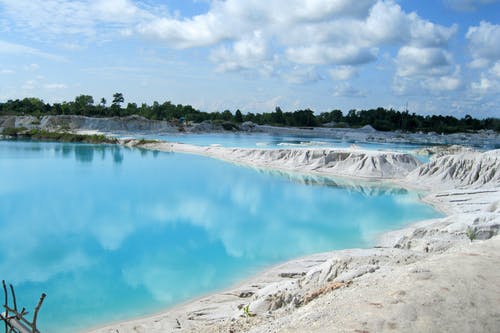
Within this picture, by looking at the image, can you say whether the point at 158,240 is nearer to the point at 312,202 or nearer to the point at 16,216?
the point at 16,216

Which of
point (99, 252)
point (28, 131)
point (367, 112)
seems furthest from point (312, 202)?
point (367, 112)

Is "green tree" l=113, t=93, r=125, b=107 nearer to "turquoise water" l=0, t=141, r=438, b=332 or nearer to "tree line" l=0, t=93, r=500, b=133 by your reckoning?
"tree line" l=0, t=93, r=500, b=133

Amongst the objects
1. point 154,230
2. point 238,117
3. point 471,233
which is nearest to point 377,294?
point 471,233

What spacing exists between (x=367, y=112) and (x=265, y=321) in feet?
433

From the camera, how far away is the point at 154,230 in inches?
604

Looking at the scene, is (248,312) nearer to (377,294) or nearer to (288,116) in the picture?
(377,294)

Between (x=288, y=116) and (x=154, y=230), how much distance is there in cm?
11201

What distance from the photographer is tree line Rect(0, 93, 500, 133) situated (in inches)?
4205

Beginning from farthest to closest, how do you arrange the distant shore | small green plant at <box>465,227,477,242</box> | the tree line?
1. the tree line
2. the distant shore
3. small green plant at <box>465,227,477,242</box>

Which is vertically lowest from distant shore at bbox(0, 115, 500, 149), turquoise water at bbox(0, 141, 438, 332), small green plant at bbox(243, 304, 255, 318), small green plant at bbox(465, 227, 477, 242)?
turquoise water at bbox(0, 141, 438, 332)

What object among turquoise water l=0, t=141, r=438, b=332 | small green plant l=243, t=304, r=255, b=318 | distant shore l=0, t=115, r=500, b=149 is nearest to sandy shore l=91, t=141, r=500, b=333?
small green plant l=243, t=304, r=255, b=318

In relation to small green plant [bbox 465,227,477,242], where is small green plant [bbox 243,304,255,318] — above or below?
below

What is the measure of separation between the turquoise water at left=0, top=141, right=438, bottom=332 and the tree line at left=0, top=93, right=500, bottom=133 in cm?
8321

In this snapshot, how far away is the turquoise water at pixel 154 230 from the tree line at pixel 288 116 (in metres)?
83.2
